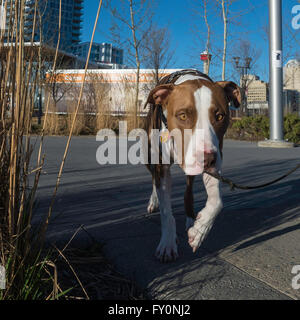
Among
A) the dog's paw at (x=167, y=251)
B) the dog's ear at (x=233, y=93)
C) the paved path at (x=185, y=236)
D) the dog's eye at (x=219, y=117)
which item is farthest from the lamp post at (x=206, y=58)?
the dog's paw at (x=167, y=251)

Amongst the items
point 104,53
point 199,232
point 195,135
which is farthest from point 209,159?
point 104,53

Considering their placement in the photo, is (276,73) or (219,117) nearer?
(219,117)

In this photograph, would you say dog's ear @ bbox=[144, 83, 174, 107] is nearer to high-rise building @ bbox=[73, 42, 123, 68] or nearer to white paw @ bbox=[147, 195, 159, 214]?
white paw @ bbox=[147, 195, 159, 214]

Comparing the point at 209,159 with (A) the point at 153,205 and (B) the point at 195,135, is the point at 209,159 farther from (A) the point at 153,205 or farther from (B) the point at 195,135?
(A) the point at 153,205

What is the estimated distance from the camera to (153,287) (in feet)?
5.35

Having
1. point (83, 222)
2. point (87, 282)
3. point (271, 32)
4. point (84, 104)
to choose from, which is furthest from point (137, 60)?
point (87, 282)

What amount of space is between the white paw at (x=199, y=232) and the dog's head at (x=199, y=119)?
27 centimetres

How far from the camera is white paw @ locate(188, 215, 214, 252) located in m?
1.88

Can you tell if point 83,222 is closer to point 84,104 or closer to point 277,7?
point 277,7

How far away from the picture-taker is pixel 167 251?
193 centimetres

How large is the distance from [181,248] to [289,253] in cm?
64

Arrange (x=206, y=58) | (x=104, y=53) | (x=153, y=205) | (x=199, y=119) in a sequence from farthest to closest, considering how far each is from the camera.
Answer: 1. (x=104, y=53)
2. (x=206, y=58)
3. (x=153, y=205)
4. (x=199, y=119)

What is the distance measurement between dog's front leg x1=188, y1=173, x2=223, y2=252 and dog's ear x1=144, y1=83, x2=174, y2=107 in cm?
66

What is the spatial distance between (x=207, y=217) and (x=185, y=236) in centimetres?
50
